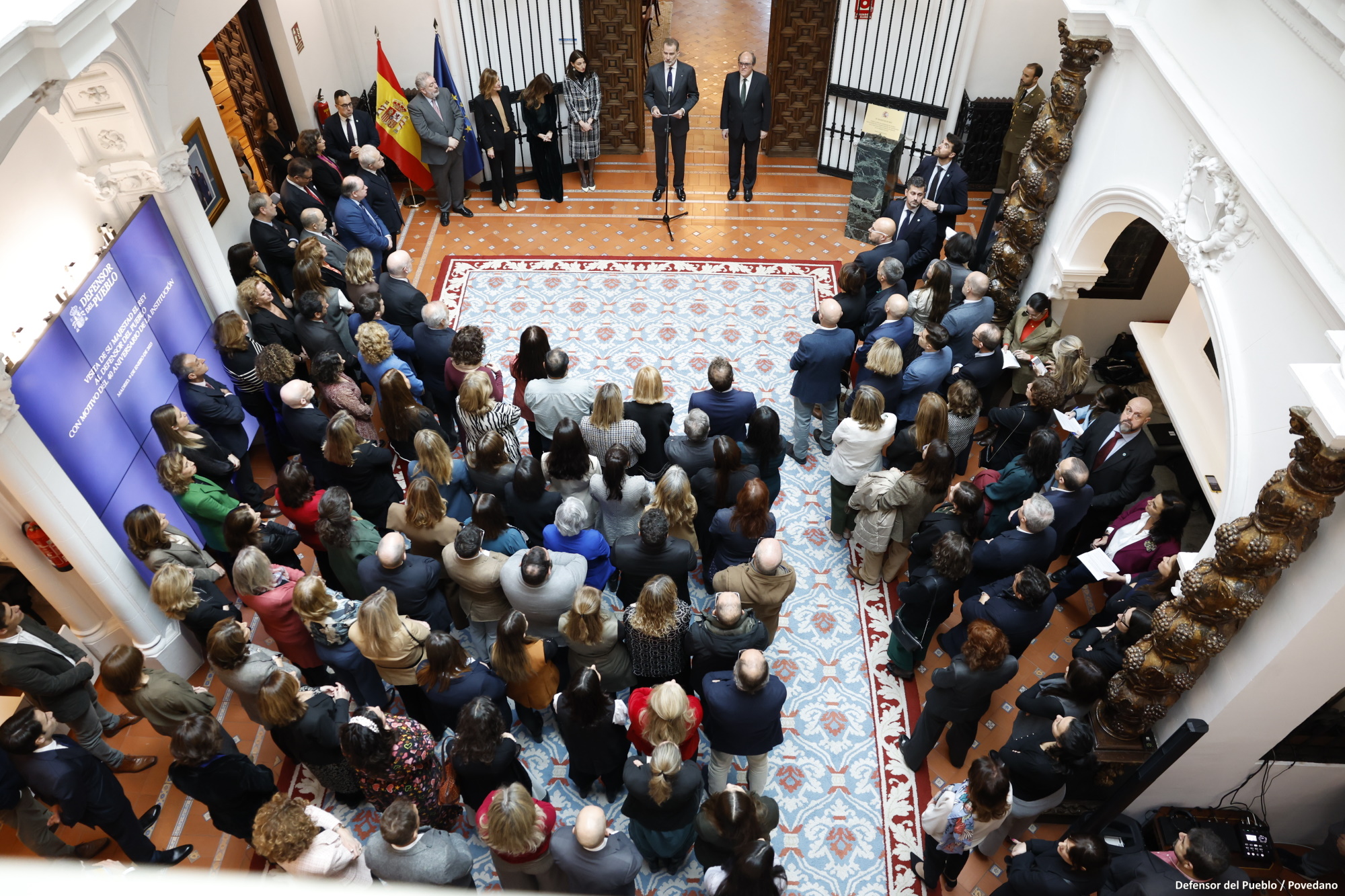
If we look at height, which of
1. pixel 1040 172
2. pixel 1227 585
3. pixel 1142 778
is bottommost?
pixel 1142 778

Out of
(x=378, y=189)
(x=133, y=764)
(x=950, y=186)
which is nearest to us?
(x=133, y=764)

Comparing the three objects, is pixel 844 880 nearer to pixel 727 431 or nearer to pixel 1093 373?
pixel 727 431

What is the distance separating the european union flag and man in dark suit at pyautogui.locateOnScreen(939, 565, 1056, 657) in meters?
8.27

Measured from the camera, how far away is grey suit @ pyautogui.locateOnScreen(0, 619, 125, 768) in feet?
14.5

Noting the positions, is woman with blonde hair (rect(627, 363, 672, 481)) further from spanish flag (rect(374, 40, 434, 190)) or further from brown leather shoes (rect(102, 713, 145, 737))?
spanish flag (rect(374, 40, 434, 190))

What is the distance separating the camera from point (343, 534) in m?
4.94

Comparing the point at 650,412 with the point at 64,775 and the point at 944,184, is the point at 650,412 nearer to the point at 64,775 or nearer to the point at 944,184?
the point at 64,775

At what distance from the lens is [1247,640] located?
171 inches

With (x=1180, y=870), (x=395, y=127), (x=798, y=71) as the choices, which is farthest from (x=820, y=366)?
(x=798, y=71)

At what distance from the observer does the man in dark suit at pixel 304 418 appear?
5.64 m

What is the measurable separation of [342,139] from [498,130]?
1.81m

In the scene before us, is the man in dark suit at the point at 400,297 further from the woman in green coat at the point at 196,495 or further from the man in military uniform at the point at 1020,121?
the man in military uniform at the point at 1020,121

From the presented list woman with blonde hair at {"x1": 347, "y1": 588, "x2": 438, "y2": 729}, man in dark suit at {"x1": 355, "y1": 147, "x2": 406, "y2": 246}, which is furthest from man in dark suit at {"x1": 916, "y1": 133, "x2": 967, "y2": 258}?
woman with blonde hair at {"x1": 347, "y1": 588, "x2": 438, "y2": 729}

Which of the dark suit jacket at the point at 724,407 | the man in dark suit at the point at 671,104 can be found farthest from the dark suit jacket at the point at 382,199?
the dark suit jacket at the point at 724,407
